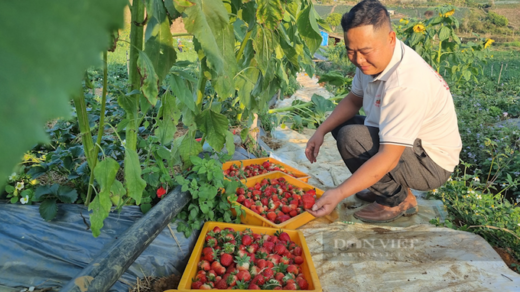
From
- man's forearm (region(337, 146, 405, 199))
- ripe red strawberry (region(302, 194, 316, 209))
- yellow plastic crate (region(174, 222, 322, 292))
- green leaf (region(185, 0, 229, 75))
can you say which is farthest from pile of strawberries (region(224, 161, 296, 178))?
green leaf (region(185, 0, 229, 75))

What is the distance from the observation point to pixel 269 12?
1.45 m

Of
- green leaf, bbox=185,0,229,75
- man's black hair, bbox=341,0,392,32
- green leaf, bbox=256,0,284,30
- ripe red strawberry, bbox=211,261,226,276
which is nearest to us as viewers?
green leaf, bbox=185,0,229,75

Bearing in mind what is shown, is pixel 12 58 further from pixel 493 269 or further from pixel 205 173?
pixel 493 269

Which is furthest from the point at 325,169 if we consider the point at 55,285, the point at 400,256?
the point at 55,285

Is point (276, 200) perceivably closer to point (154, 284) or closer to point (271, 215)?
point (271, 215)

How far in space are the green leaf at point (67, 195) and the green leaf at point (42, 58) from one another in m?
1.65

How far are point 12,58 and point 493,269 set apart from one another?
6.56 feet

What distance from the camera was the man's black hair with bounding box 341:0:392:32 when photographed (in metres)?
1.76

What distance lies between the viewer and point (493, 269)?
168cm

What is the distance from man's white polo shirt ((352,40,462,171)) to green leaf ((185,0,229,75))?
1.38 m

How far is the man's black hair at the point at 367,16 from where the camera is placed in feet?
5.77

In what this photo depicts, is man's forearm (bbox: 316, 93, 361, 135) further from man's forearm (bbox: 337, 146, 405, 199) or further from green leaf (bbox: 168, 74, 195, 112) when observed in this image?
green leaf (bbox: 168, 74, 195, 112)

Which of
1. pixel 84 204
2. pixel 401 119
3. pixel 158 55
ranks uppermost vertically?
pixel 158 55

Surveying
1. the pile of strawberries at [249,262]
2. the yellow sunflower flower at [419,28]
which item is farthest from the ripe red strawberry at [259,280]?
the yellow sunflower flower at [419,28]
